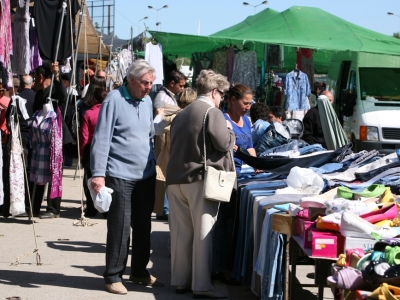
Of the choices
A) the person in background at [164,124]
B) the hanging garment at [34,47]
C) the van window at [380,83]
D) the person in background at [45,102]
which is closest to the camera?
the person in background at [164,124]

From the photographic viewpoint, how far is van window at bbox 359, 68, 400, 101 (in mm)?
15898

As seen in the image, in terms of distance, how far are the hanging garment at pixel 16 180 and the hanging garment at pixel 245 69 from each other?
9.06m

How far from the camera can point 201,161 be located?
6.27 meters

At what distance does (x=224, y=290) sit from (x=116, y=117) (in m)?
1.78

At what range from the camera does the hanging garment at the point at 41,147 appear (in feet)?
33.1

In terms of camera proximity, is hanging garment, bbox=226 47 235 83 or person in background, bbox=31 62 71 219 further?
hanging garment, bbox=226 47 235 83

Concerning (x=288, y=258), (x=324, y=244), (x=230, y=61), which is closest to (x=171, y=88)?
(x=288, y=258)

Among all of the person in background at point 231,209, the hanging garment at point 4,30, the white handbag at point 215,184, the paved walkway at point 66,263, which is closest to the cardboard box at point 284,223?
the white handbag at point 215,184

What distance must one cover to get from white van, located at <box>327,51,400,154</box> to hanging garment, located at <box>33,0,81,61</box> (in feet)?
22.1

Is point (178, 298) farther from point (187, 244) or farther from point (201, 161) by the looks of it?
point (201, 161)

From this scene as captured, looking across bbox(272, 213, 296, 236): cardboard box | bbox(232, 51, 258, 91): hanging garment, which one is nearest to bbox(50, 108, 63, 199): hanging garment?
bbox(272, 213, 296, 236): cardboard box

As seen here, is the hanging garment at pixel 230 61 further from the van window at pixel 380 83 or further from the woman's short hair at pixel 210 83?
the woman's short hair at pixel 210 83

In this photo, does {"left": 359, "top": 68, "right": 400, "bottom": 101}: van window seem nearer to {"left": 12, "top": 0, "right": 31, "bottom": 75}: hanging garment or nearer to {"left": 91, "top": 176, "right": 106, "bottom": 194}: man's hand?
{"left": 12, "top": 0, "right": 31, "bottom": 75}: hanging garment

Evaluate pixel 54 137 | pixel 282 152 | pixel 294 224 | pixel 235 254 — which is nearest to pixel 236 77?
pixel 54 137
